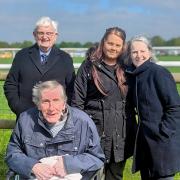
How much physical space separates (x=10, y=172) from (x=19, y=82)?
0.91 metres

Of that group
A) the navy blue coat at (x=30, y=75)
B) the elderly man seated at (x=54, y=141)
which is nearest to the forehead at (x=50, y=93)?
the elderly man seated at (x=54, y=141)

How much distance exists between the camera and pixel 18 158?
3.75 meters

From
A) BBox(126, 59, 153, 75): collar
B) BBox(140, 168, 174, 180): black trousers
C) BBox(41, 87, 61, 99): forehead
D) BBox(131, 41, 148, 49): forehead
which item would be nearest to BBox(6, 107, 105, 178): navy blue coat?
BBox(41, 87, 61, 99): forehead

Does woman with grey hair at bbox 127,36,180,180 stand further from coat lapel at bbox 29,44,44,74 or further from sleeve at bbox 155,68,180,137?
coat lapel at bbox 29,44,44,74

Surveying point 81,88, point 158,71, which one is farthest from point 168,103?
point 81,88

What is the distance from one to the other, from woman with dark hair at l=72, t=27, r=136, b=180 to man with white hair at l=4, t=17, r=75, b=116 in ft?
0.78

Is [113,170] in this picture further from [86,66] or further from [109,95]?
[86,66]

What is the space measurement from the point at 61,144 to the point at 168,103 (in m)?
0.90

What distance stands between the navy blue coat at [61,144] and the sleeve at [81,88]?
0.35 meters

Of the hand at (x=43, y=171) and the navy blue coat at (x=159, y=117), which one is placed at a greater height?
the navy blue coat at (x=159, y=117)

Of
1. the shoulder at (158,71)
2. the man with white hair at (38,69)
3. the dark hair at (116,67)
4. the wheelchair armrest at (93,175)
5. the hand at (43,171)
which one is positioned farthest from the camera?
the man with white hair at (38,69)

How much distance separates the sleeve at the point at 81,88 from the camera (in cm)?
420

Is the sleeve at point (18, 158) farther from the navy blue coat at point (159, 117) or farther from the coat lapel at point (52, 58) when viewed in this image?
the navy blue coat at point (159, 117)

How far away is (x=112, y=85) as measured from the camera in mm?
4176
